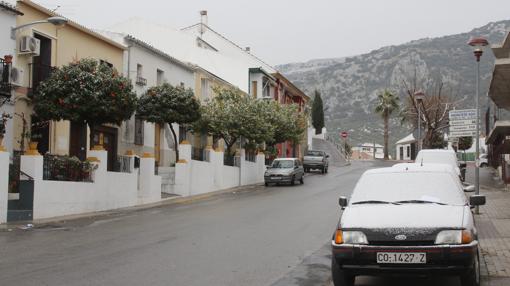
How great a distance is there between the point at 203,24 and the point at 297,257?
4462cm

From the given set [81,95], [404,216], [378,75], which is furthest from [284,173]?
[378,75]

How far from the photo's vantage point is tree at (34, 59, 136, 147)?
809 inches

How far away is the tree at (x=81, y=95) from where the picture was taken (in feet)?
67.4

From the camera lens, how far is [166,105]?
28625mm

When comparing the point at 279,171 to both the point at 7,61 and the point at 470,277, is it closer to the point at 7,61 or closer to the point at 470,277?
the point at 7,61

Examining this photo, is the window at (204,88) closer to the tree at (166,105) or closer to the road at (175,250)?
the tree at (166,105)

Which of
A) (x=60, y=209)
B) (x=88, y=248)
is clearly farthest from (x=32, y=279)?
(x=60, y=209)

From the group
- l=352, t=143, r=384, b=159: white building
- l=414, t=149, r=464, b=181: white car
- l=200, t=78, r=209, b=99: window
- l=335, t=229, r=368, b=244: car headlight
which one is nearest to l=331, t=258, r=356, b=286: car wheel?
l=335, t=229, r=368, b=244: car headlight

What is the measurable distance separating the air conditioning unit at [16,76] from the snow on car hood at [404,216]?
15627mm

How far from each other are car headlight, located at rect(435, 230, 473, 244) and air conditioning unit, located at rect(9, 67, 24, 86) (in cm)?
1689

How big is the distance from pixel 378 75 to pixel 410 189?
494 feet

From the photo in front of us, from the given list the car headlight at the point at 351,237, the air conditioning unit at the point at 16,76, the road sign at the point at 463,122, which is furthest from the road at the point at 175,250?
the air conditioning unit at the point at 16,76

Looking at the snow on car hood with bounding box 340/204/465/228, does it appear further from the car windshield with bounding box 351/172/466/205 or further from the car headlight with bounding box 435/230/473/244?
the car windshield with bounding box 351/172/466/205

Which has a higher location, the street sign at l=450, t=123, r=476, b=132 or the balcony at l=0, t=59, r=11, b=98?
the balcony at l=0, t=59, r=11, b=98
